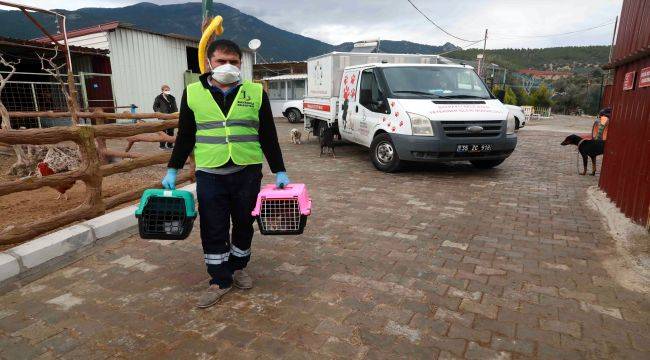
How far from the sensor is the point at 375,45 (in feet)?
37.1

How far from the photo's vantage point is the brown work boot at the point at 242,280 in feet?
10.4

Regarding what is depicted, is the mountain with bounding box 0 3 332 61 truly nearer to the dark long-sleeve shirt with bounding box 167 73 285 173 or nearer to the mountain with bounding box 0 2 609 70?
the mountain with bounding box 0 2 609 70

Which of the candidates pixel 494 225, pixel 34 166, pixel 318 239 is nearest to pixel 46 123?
pixel 34 166

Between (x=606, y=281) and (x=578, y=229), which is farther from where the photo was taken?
(x=578, y=229)

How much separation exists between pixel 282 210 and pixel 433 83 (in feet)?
19.0

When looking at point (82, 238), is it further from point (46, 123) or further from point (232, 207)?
point (46, 123)

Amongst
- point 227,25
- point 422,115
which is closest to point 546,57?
point 422,115

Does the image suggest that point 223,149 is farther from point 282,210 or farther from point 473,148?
point 473,148

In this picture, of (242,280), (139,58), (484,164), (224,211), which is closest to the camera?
(224,211)

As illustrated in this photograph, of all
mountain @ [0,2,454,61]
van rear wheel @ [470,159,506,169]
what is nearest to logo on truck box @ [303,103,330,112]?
van rear wheel @ [470,159,506,169]

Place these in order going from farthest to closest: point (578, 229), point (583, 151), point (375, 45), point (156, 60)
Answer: point (156, 60) → point (375, 45) → point (583, 151) → point (578, 229)

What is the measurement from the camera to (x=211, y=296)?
296cm

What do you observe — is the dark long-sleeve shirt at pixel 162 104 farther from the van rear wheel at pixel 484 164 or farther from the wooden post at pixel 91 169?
the van rear wheel at pixel 484 164

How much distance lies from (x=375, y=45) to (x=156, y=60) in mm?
9624
